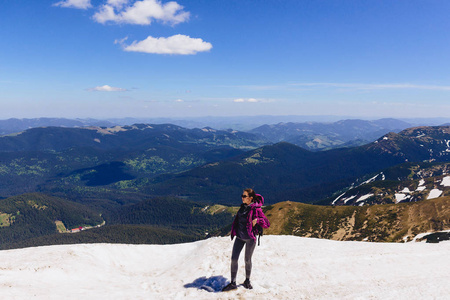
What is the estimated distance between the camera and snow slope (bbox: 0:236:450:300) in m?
16.5

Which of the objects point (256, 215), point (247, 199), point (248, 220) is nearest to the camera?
point (247, 199)

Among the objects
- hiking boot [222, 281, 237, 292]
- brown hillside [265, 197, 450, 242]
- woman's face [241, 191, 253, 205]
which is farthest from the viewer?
brown hillside [265, 197, 450, 242]

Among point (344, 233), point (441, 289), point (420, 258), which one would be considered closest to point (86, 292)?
A: point (441, 289)

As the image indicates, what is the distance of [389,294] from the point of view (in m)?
16.6

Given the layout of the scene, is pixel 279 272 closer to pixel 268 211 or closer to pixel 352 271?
pixel 352 271

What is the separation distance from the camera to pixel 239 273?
19.5 m

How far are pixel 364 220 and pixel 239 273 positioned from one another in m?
135

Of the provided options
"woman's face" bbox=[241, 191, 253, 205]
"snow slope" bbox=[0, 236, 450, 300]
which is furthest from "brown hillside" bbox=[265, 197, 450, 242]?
"woman's face" bbox=[241, 191, 253, 205]

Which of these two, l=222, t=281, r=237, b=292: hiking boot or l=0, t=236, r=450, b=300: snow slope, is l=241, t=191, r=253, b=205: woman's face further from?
l=0, t=236, r=450, b=300: snow slope

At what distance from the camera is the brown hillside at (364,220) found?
98688 millimetres

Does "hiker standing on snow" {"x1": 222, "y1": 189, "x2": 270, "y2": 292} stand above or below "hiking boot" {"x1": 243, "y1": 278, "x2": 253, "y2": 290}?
above

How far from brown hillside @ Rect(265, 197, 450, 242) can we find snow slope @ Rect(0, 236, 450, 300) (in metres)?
86.2

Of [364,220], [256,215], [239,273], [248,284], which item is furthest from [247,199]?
[364,220]

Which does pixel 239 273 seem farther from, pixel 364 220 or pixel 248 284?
pixel 364 220
